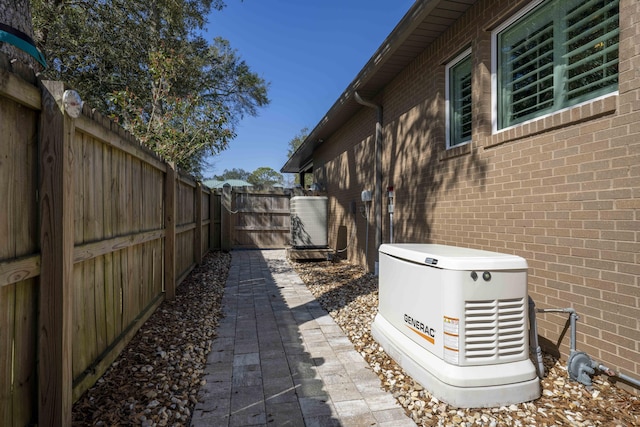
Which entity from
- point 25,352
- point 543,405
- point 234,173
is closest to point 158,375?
point 25,352

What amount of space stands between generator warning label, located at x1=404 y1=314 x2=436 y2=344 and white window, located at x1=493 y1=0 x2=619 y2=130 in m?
2.26

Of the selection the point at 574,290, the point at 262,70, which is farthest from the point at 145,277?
the point at 262,70

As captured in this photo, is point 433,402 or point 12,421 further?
point 433,402

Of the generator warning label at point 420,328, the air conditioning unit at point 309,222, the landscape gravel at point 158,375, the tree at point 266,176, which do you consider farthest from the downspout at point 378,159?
the tree at point 266,176

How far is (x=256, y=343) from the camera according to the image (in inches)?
139

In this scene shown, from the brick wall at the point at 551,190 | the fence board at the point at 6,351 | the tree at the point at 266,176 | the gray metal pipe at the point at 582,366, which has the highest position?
the tree at the point at 266,176

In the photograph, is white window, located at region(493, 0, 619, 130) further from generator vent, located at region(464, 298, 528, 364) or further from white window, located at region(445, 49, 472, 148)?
generator vent, located at region(464, 298, 528, 364)

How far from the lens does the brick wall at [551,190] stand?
2.39 meters

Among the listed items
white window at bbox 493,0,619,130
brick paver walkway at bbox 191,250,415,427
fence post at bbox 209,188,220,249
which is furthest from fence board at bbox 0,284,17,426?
fence post at bbox 209,188,220,249

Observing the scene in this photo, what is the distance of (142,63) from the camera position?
10.5 meters

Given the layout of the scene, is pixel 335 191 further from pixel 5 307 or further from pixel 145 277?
pixel 5 307

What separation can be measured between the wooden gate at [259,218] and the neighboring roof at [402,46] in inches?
161

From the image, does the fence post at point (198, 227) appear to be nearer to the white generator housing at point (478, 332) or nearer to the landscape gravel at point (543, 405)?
the landscape gravel at point (543, 405)

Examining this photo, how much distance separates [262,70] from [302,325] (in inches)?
583
